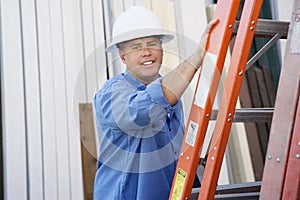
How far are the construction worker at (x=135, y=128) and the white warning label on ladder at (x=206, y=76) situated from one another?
0.34ft

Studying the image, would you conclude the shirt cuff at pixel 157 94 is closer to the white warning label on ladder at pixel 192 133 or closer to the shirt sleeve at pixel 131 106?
the shirt sleeve at pixel 131 106

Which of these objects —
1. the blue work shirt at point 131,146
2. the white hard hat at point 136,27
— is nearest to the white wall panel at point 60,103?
the blue work shirt at point 131,146

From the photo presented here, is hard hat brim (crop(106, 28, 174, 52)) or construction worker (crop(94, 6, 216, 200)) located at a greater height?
hard hat brim (crop(106, 28, 174, 52))

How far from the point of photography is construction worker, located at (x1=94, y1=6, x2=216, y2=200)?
142cm

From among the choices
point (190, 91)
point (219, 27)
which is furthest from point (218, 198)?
point (219, 27)

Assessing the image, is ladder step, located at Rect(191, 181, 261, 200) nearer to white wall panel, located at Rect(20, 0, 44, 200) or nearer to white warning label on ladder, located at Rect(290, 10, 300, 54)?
white warning label on ladder, located at Rect(290, 10, 300, 54)

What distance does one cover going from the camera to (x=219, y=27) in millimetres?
1275

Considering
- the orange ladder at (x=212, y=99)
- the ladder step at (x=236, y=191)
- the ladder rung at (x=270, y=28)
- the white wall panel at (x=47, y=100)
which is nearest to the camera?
the orange ladder at (x=212, y=99)

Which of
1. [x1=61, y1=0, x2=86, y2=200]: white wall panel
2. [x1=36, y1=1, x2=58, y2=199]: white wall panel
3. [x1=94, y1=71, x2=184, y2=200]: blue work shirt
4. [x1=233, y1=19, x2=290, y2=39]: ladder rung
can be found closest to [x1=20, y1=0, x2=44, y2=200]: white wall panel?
[x1=36, y1=1, x2=58, y2=199]: white wall panel

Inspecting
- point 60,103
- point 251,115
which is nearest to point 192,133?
point 251,115

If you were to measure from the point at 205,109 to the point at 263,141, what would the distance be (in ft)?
7.27

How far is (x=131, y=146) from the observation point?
153cm

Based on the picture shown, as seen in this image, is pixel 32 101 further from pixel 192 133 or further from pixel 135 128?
pixel 192 133

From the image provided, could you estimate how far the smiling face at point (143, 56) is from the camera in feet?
4.75
